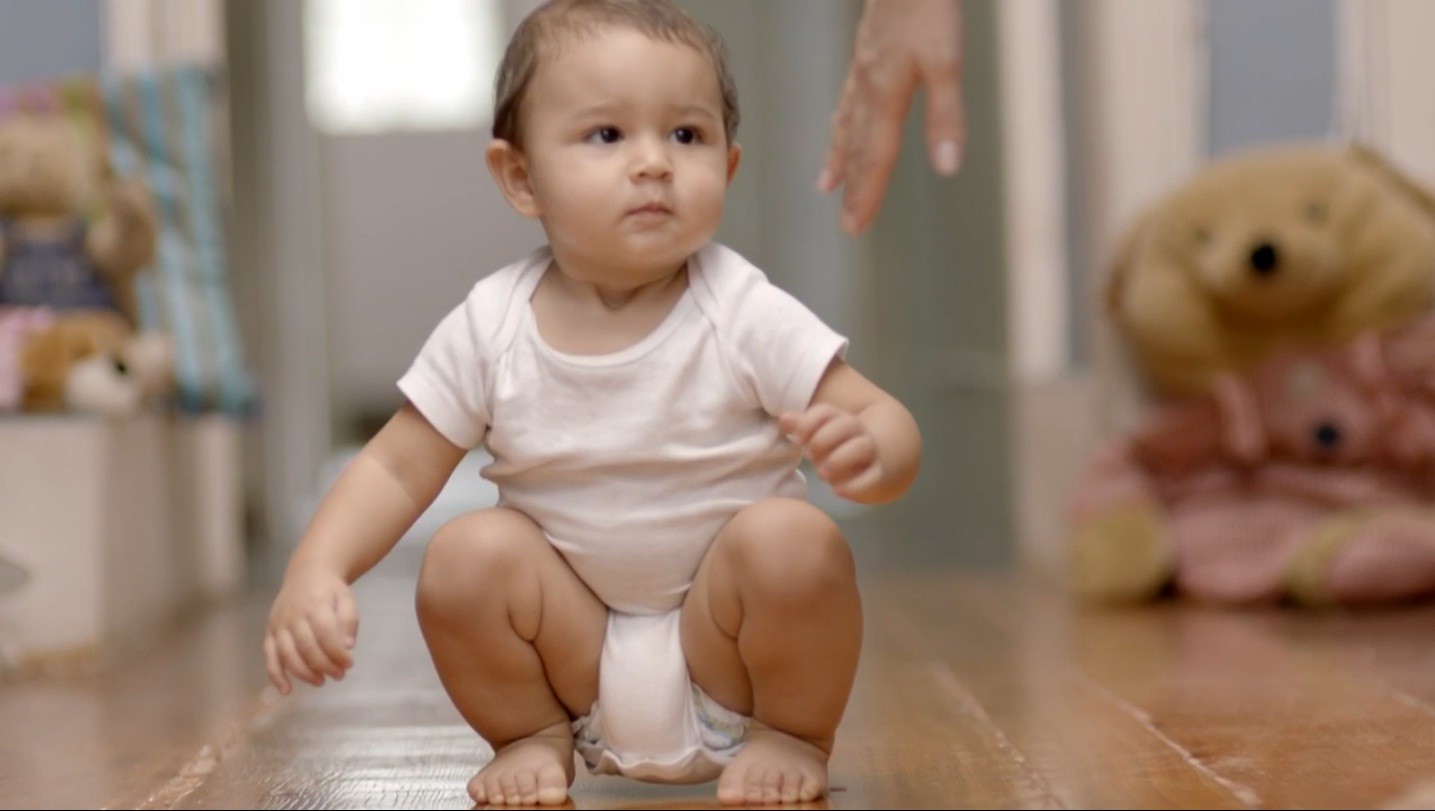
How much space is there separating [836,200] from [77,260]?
2.83 metres

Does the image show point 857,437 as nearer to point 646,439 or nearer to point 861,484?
point 861,484

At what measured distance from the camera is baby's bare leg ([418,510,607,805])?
3.50ft

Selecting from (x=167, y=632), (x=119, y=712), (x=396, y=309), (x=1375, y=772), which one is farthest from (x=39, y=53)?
(x=396, y=309)

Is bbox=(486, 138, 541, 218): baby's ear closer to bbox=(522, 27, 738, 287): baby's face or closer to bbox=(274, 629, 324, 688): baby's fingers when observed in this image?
bbox=(522, 27, 738, 287): baby's face

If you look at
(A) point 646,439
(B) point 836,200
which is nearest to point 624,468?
(A) point 646,439

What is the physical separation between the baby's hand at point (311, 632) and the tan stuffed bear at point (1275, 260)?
A: 152 cm

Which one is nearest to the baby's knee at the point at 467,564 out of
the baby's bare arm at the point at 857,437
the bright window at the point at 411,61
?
the baby's bare arm at the point at 857,437

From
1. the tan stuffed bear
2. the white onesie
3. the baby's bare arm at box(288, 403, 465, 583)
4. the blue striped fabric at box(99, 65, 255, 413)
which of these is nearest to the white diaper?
the white onesie

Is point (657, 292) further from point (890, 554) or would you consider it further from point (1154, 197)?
point (890, 554)

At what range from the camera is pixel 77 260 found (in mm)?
2262

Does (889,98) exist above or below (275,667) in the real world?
above

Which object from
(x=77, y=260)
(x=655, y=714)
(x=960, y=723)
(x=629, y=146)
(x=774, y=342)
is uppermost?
(x=629, y=146)

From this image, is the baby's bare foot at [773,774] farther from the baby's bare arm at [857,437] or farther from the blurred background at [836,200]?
the blurred background at [836,200]

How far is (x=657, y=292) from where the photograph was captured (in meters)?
1.12
